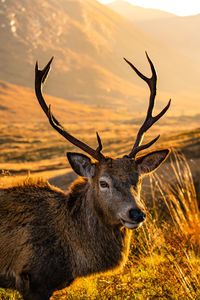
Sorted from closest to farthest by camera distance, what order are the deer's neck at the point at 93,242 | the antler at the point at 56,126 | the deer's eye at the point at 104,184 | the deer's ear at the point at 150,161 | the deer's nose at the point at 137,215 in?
the deer's nose at the point at 137,215 → the deer's eye at the point at 104,184 → the deer's neck at the point at 93,242 → the antler at the point at 56,126 → the deer's ear at the point at 150,161

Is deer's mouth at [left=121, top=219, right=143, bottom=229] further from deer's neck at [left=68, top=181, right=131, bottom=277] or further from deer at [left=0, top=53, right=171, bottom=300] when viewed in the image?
deer's neck at [left=68, top=181, right=131, bottom=277]

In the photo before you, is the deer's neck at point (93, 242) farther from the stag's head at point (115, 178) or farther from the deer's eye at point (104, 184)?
the deer's eye at point (104, 184)

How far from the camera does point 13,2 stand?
192m

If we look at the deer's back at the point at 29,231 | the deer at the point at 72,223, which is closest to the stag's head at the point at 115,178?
the deer at the point at 72,223

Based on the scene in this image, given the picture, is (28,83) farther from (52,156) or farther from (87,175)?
(87,175)

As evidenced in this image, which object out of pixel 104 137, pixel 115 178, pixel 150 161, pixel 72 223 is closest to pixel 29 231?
pixel 72 223

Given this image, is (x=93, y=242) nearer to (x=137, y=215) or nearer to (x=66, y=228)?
(x=66, y=228)

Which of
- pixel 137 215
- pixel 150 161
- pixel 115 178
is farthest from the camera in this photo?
pixel 150 161

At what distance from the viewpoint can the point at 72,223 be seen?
5.03 m

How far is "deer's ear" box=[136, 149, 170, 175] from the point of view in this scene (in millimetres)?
5121

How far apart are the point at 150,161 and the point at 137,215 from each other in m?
1.15

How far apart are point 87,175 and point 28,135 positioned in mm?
49860

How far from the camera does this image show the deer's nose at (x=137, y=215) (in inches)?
167

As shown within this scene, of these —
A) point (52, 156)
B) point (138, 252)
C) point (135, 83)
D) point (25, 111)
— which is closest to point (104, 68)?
point (135, 83)
